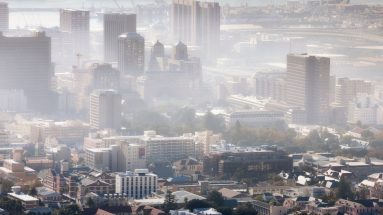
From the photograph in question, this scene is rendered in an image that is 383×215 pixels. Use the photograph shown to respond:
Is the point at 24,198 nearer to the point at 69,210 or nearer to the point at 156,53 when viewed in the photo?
the point at 69,210

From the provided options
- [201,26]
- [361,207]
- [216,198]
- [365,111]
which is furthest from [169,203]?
[201,26]

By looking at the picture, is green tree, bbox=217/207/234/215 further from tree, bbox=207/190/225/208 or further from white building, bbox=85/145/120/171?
white building, bbox=85/145/120/171

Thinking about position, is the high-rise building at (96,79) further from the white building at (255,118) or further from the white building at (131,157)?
the white building at (131,157)

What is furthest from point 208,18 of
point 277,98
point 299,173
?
point 299,173

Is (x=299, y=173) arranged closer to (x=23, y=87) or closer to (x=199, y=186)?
(x=199, y=186)

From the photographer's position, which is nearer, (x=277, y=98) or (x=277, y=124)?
(x=277, y=124)

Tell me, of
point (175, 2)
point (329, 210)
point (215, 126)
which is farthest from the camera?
point (175, 2)
